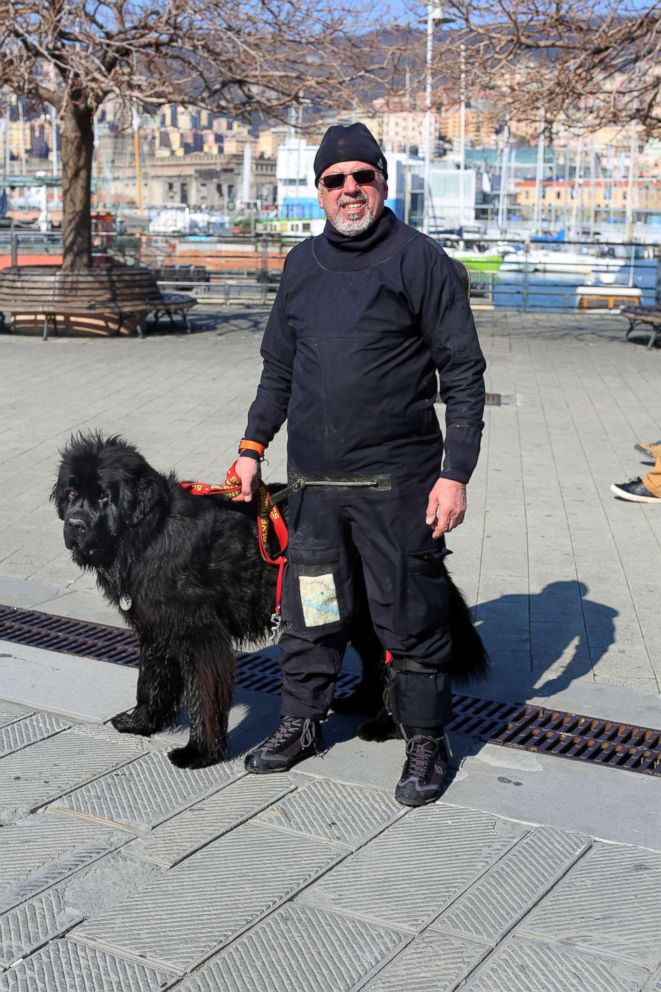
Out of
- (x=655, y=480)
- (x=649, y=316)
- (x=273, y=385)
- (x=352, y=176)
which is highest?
(x=352, y=176)

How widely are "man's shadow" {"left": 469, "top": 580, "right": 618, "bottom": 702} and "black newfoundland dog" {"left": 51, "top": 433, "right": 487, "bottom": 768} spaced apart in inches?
36.1

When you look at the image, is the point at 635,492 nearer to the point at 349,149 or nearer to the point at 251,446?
the point at 251,446

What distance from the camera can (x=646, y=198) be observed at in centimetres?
9188

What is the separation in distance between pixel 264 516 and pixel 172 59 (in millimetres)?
12001

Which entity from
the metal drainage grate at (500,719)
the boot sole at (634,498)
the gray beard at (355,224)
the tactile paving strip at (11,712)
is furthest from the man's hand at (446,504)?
the boot sole at (634,498)

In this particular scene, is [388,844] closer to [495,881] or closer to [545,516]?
[495,881]

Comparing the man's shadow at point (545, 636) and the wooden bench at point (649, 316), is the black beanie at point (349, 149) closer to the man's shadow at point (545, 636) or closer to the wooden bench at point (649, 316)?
the man's shadow at point (545, 636)

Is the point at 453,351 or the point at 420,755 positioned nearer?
the point at 453,351

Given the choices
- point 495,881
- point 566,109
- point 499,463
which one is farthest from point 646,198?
point 495,881

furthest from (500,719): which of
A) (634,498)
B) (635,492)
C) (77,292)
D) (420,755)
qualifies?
(77,292)

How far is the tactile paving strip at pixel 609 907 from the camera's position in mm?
2932

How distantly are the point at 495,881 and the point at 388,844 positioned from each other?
35 centimetres

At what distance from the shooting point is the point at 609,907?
3.10m

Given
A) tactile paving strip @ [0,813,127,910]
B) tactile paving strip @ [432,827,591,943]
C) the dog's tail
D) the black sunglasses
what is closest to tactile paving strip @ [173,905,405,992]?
tactile paving strip @ [432,827,591,943]
